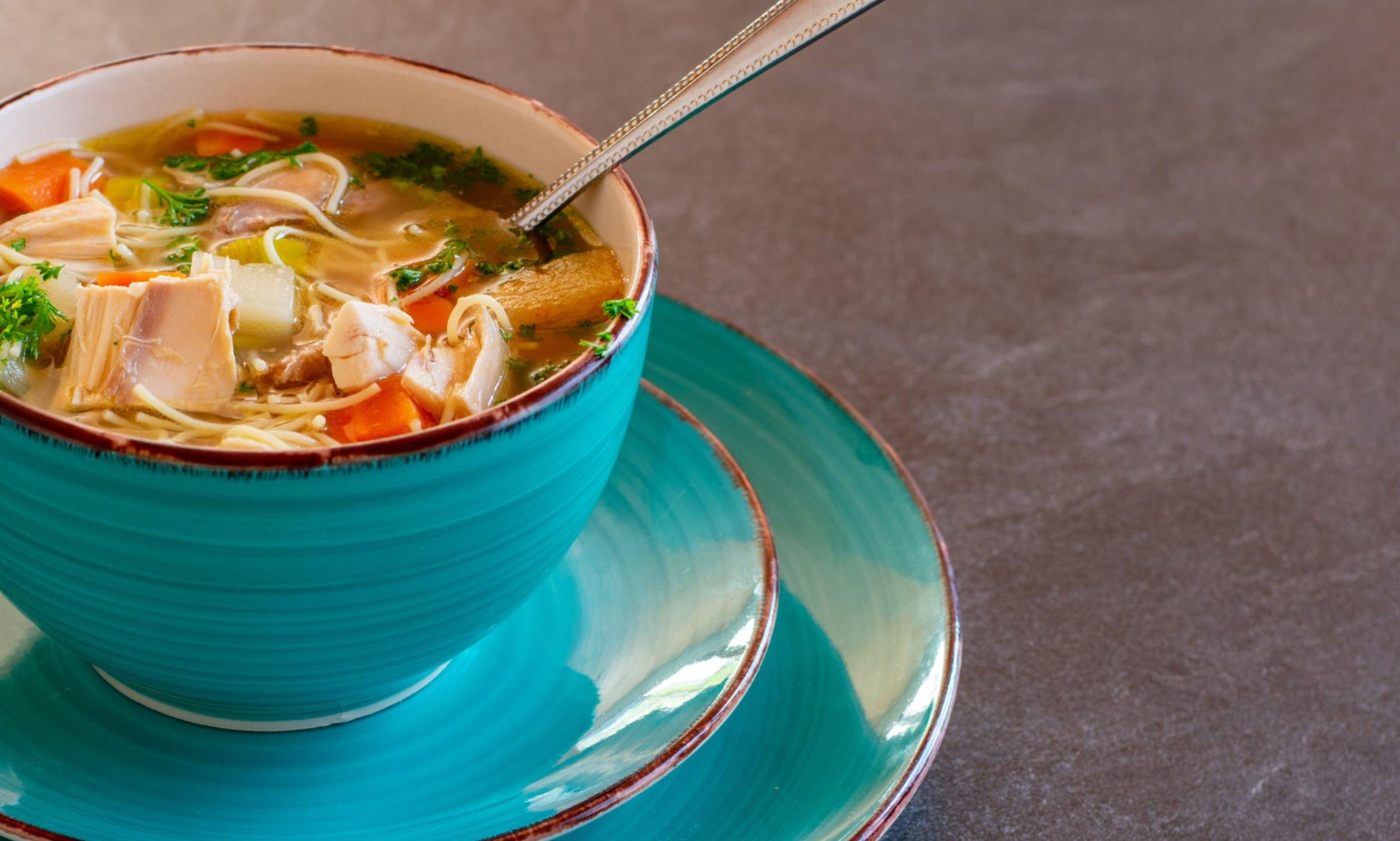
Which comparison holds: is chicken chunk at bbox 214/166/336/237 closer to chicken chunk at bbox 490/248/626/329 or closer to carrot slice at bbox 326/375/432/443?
chicken chunk at bbox 490/248/626/329

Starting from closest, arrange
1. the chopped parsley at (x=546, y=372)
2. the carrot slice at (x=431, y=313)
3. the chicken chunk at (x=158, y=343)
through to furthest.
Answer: the chicken chunk at (x=158, y=343) < the chopped parsley at (x=546, y=372) < the carrot slice at (x=431, y=313)


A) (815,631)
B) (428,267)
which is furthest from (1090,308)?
(428,267)

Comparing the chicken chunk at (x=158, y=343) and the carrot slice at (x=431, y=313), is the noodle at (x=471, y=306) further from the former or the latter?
the chicken chunk at (x=158, y=343)

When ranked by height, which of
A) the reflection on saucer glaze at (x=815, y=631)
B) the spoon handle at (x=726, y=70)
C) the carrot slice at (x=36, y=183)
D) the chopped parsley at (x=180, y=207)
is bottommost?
the reflection on saucer glaze at (x=815, y=631)

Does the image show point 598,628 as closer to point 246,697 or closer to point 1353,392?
point 246,697

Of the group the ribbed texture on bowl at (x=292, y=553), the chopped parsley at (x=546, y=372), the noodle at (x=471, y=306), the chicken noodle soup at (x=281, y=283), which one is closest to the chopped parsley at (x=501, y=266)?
the chicken noodle soup at (x=281, y=283)

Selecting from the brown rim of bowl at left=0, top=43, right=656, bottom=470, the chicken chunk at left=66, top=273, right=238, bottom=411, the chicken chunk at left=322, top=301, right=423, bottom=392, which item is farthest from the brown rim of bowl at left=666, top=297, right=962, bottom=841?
the chicken chunk at left=66, top=273, right=238, bottom=411

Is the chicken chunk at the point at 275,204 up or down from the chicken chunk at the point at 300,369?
up

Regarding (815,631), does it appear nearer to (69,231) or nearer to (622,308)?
(622,308)
